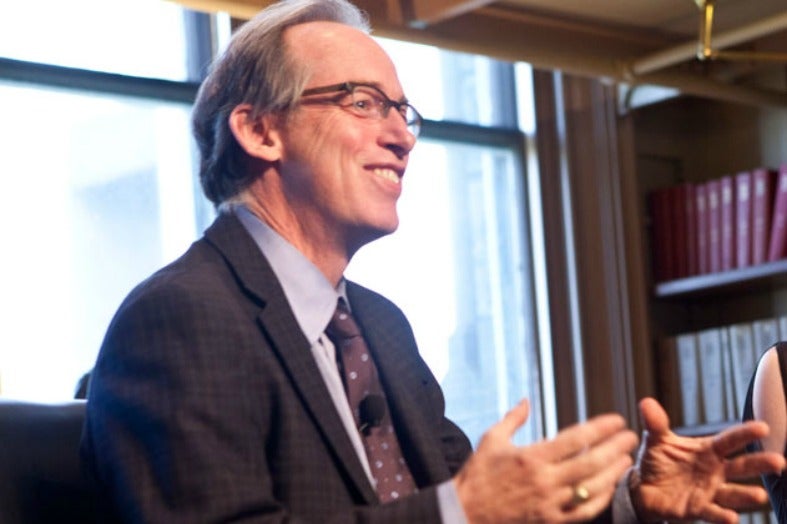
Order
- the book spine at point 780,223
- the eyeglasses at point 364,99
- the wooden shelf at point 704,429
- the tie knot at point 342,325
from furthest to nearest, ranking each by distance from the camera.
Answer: the wooden shelf at point 704,429 < the book spine at point 780,223 < the eyeglasses at point 364,99 < the tie knot at point 342,325

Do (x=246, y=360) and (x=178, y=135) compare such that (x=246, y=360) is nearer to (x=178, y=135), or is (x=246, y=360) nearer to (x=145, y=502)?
(x=145, y=502)

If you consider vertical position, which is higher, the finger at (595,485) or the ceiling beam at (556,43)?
the ceiling beam at (556,43)

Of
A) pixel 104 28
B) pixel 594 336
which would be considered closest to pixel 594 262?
pixel 594 336

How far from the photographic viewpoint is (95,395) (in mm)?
1575

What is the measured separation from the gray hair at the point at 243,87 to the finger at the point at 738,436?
74 centimetres

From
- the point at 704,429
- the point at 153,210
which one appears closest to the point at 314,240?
the point at 153,210

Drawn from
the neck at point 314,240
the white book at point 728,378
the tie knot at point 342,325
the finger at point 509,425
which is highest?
the neck at point 314,240

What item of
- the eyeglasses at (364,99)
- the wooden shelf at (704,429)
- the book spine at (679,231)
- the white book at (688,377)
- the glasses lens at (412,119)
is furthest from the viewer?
the book spine at (679,231)

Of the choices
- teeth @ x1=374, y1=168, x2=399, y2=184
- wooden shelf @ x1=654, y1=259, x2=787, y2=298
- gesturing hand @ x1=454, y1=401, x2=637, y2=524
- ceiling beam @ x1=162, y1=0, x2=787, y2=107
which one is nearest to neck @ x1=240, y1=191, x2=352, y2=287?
teeth @ x1=374, y1=168, x2=399, y2=184

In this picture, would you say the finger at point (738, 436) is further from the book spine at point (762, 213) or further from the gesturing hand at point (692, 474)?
the book spine at point (762, 213)

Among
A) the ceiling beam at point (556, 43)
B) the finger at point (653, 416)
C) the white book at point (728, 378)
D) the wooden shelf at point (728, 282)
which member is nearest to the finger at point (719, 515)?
the finger at point (653, 416)

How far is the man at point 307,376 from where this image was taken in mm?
1436

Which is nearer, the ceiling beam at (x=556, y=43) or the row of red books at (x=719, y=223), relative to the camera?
the ceiling beam at (x=556, y=43)

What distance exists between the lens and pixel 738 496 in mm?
1646
